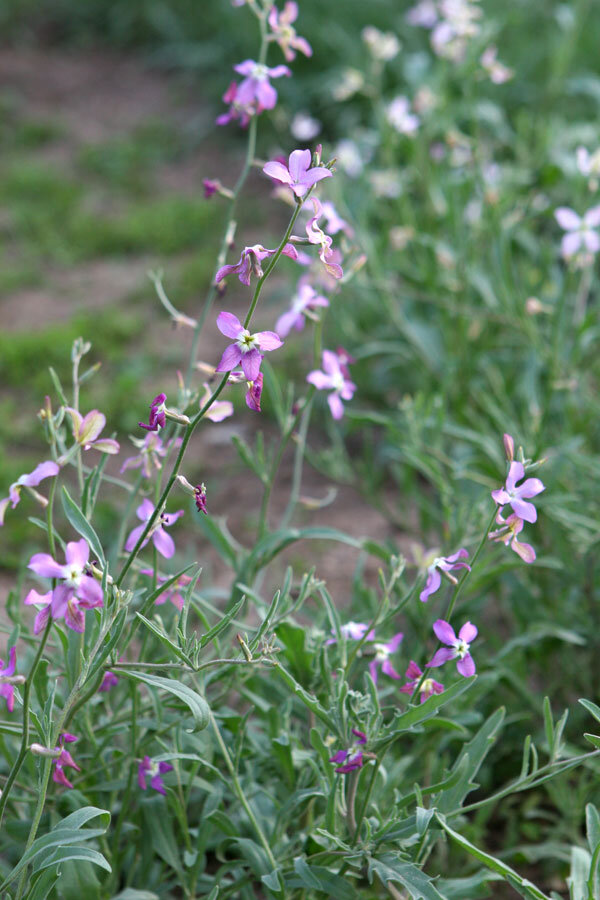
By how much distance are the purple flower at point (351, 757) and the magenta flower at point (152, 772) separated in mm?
244

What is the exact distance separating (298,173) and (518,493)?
450mm

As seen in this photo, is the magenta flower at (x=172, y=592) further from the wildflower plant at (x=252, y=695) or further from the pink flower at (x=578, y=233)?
the pink flower at (x=578, y=233)

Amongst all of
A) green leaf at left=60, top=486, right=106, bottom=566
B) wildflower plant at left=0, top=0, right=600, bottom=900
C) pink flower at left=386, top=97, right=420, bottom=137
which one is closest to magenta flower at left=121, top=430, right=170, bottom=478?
wildflower plant at left=0, top=0, right=600, bottom=900

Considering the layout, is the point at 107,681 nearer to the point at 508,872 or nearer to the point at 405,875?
the point at 405,875

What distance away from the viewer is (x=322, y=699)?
4.79 ft

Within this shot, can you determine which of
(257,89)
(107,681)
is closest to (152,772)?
(107,681)

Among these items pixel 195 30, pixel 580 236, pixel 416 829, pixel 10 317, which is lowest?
pixel 10 317

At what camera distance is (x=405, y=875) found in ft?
3.99

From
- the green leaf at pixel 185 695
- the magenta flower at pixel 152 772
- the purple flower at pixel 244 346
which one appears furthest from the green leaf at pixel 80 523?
Answer: the magenta flower at pixel 152 772

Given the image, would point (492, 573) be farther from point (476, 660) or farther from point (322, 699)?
point (322, 699)

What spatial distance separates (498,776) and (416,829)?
0.70m

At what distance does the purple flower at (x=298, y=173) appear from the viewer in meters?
1.04

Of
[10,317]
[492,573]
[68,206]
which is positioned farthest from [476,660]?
[68,206]

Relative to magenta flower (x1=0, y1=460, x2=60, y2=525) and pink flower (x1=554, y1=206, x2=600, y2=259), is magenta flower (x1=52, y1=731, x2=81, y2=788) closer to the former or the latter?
magenta flower (x1=0, y1=460, x2=60, y2=525)
